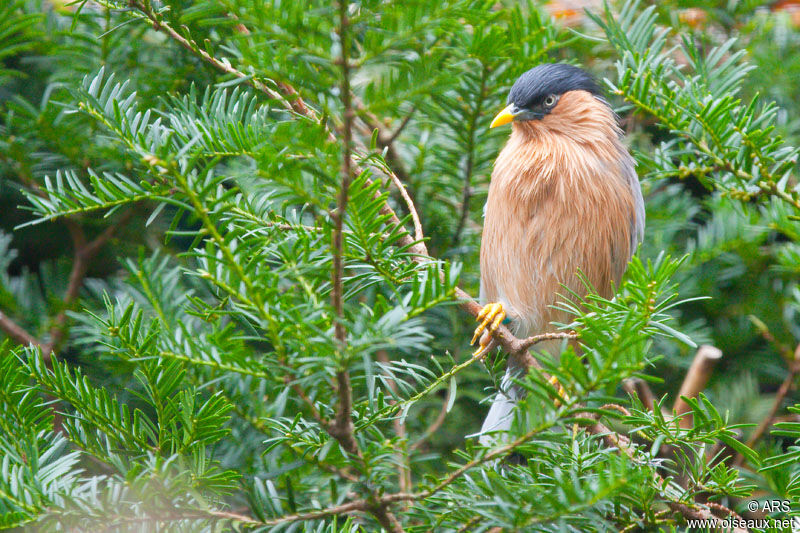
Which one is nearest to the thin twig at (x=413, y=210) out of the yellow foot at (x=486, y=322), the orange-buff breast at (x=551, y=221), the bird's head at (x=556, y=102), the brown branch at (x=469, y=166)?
the yellow foot at (x=486, y=322)

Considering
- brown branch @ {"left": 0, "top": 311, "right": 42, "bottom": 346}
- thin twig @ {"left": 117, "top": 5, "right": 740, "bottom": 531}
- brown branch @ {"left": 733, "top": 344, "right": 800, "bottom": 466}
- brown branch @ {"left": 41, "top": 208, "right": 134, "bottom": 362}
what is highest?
thin twig @ {"left": 117, "top": 5, "right": 740, "bottom": 531}

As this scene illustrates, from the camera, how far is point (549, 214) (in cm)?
261

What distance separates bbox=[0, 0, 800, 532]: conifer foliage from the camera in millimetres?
1010

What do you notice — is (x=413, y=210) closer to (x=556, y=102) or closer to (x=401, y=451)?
(x=401, y=451)

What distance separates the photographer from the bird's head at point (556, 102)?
2482mm

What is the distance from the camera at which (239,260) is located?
3.50 ft

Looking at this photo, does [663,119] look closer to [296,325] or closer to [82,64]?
[296,325]

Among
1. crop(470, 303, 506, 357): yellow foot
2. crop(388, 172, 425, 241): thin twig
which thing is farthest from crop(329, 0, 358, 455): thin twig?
crop(470, 303, 506, 357): yellow foot

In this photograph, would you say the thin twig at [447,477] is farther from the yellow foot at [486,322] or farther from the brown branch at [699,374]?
the brown branch at [699,374]

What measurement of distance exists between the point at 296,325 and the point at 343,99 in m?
0.33

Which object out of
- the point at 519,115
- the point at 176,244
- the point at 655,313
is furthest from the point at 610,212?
the point at 176,244

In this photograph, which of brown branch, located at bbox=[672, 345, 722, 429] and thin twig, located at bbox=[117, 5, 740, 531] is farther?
brown branch, located at bbox=[672, 345, 722, 429]

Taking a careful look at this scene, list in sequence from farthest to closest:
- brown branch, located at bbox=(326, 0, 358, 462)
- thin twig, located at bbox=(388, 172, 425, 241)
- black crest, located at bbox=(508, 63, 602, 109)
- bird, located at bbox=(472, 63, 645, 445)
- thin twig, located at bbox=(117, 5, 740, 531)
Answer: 1. bird, located at bbox=(472, 63, 645, 445)
2. black crest, located at bbox=(508, 63, 602, 109)
3. thin twig, located at bbox=(388, 172, 425, 241)
4. thin twig, located at bbox=(117, 5, 740, 531)
5. brown branch, located at bbox=(326, 0, 358, 462)

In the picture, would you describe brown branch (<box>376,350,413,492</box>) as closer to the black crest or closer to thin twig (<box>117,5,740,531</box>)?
thin twig (<box>117,5,740,531</box>)
